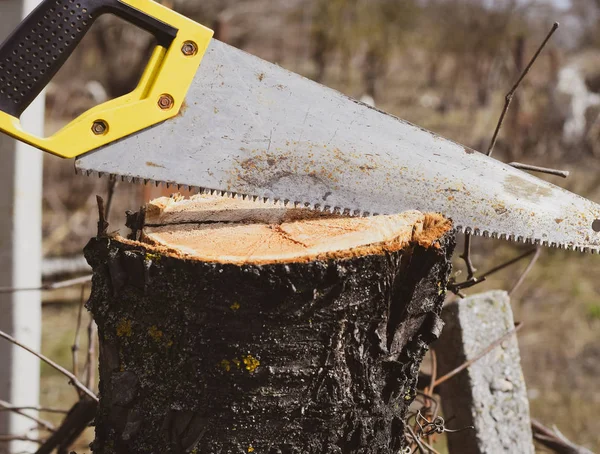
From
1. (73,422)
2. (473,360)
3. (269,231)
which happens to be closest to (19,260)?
(73,422)

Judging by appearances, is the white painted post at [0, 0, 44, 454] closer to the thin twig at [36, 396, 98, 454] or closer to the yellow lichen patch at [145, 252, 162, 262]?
the thin twig at [36, 396, 98, 454]

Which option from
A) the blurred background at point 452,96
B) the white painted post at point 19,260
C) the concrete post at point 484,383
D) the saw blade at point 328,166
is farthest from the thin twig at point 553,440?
the white painted post at point 19,260

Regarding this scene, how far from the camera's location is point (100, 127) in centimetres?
181

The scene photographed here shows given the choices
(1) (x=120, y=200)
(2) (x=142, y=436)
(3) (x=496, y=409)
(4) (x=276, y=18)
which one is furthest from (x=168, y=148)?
(4) (x=276, y=18)

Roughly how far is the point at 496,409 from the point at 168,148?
137cm

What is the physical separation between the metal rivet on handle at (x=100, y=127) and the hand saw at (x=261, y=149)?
0.03 m

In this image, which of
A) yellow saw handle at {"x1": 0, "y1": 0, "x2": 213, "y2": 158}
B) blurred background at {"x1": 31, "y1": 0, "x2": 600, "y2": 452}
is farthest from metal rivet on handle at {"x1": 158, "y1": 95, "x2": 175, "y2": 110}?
blurred background at {"x1": 31, "y1": 0, "x2": 600, "y2": 452}

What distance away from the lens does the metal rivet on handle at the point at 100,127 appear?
181 cm

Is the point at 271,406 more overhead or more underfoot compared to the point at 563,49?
more underfoot

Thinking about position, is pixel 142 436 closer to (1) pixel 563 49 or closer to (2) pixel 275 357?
(2) pixel 275 357

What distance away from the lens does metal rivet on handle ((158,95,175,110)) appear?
72.4 inches

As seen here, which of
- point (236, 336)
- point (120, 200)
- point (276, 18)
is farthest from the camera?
point (276, 18)

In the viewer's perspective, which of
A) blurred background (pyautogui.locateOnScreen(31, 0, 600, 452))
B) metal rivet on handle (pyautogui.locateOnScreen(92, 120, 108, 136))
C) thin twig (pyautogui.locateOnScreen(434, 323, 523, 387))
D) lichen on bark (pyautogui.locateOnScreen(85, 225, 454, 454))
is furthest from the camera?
blurred background (pyautogui.locateOnScreen(31, 0, 600, 452))

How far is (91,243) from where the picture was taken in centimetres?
154
